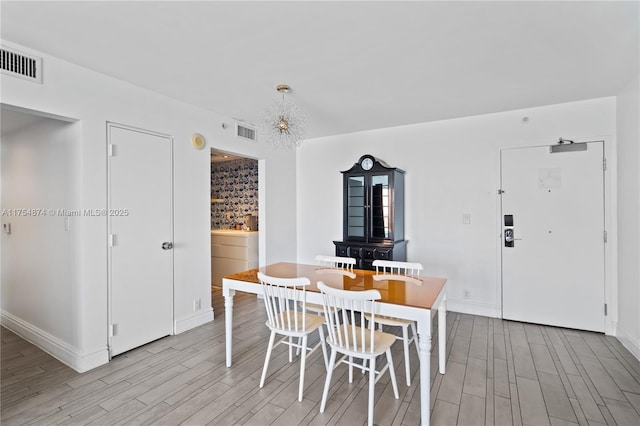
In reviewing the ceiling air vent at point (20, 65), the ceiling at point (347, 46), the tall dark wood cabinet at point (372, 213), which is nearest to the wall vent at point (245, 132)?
the ceiling at point (347, 46)

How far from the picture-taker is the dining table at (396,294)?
1835 millimetres

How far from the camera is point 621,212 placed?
125 inches

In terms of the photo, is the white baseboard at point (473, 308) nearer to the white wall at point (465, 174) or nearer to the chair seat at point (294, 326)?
the white wall at point (465, 174)

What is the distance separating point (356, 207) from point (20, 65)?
3498 mm

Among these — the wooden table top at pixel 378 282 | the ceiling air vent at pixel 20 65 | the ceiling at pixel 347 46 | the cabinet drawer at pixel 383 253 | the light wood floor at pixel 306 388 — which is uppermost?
the ceiling at pixel 347 46

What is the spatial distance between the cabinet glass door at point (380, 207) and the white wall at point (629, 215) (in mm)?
2322

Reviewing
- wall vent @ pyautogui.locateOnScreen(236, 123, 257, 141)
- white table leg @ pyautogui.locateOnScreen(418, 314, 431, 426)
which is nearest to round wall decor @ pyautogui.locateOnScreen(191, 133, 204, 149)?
wall vent @ pyautogui.locateOnScreen(236, 123, 257, 141)

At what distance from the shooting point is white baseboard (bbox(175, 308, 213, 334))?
3.36 meters

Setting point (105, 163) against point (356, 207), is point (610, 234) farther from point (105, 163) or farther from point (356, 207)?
point (105, 163)

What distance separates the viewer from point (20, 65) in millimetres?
2248

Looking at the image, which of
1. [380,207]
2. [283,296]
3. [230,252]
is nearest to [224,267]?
[230,252]

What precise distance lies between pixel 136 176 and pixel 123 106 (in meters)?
0.65

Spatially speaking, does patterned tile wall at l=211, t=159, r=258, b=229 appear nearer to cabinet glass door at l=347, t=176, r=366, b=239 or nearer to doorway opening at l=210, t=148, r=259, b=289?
doorway opening at l=210, t=148, r=259, b=289

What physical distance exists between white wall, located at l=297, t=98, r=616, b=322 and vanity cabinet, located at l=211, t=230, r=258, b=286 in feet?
7.14
